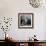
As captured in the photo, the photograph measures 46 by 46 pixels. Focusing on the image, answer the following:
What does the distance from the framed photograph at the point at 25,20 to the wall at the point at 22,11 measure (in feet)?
0.34

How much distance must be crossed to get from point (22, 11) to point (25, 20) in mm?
333

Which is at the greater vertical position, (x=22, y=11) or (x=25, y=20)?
(x=22, y=11)


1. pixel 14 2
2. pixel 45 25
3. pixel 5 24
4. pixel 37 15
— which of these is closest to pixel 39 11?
pixel 37 15

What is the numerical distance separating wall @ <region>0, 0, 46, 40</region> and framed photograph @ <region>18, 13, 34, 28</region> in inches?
4.1

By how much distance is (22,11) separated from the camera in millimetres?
4828

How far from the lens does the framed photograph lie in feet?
15.8

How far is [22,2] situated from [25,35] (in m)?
1.16

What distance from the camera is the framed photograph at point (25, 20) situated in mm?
4825

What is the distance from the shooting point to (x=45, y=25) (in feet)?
15.9

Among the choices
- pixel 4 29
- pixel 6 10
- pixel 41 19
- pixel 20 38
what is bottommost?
pixel 20 38

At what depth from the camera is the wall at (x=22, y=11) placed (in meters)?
4.80

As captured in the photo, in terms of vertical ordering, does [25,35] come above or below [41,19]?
below

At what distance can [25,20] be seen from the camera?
16.0 feet

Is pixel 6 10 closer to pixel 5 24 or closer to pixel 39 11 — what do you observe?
pixel 5 24
